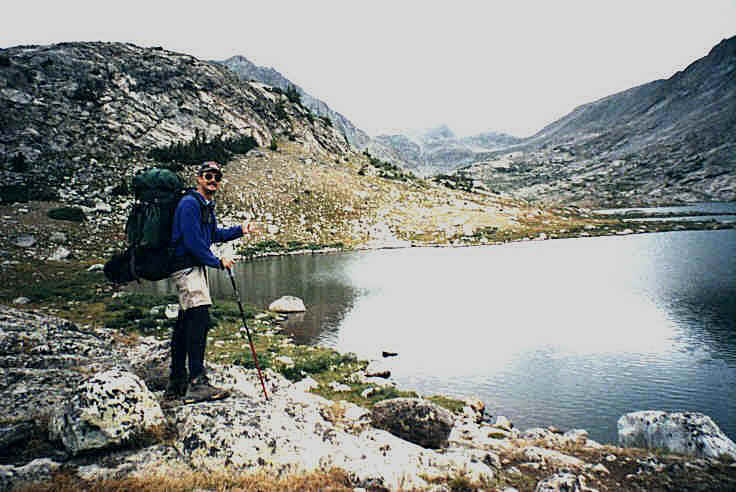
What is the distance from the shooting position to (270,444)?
643 centimetres

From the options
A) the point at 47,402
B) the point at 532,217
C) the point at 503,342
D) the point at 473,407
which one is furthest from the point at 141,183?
the point at 532,217

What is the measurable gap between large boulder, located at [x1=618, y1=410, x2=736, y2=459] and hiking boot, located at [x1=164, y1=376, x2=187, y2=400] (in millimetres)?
12303

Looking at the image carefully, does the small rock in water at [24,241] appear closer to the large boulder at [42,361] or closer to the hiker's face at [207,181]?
the large boulder at [42,361]

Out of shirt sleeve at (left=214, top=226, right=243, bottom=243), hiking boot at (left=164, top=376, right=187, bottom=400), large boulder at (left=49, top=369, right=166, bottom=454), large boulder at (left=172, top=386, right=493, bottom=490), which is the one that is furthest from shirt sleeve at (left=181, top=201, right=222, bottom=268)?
large boulder at (left=172, top=386, right=493, bottom=490)

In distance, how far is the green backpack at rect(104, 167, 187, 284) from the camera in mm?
6906

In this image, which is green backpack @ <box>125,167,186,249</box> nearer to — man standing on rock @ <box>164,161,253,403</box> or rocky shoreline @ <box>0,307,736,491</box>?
man standing on rock @ <box>164,161,253,403</box>

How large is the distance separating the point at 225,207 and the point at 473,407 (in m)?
61.9

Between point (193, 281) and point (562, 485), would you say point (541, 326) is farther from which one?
point (193, 281)

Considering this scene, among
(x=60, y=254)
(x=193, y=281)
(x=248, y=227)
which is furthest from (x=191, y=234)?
(x=60, y=254)

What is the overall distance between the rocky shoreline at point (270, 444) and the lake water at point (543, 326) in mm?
6225

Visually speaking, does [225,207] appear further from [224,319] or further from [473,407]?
[473,407]

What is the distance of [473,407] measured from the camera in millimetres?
14586

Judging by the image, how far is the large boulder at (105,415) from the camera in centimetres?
573

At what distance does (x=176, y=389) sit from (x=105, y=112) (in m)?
94.3
